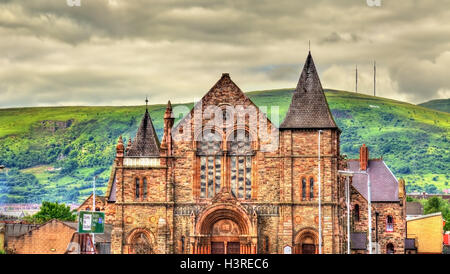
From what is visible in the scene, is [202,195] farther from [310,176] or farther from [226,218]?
[310,176]

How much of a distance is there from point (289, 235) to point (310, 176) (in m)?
A: 5.31

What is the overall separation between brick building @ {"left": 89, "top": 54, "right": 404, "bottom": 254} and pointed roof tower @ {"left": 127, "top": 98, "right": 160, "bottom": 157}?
1.62m

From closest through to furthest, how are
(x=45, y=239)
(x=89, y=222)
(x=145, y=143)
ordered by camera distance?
(x=89, y=222) < (x=145, y=143) < (x=45, y=239)

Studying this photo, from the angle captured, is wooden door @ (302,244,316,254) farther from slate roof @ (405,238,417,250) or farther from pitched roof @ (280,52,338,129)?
slate roof @ (405,238,417,250)

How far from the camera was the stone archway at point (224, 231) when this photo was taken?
239ft

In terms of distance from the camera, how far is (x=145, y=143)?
255 ft

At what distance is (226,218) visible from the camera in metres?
73.9

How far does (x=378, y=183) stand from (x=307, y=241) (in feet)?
70.4

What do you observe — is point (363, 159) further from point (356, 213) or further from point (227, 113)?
point (227, 113)

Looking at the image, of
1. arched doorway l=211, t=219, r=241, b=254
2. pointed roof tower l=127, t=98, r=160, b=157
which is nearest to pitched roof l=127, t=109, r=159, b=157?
pointed roof tower l=127, t=98, r=160, b=157

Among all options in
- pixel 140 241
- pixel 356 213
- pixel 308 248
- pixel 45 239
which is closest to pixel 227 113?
pixel 140 241

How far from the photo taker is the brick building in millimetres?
72875
